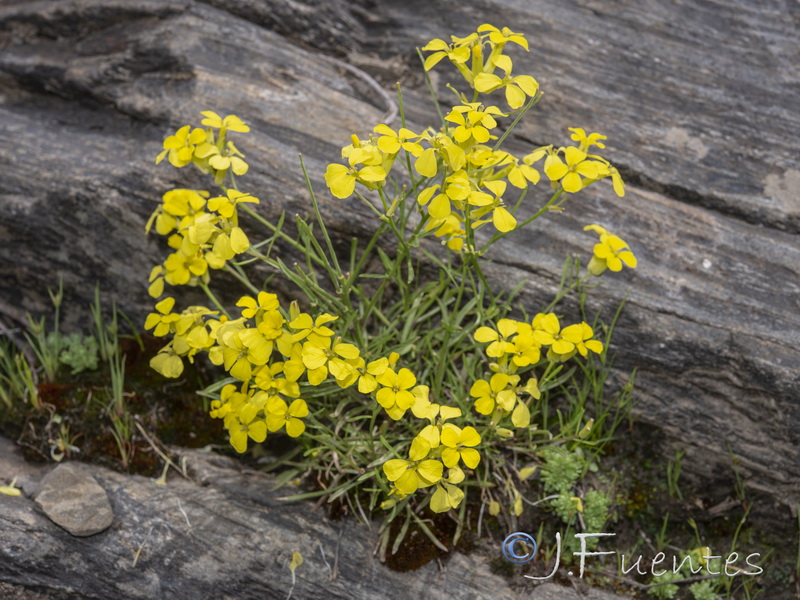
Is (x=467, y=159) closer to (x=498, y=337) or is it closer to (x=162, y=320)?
(x=498, y=337)

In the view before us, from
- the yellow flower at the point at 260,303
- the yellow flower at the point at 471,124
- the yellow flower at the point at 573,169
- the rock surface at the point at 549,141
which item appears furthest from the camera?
the rock surface at the point at 549,141

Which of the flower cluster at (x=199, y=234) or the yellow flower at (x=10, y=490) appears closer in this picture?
the flower cluster at (x=199, y=234)

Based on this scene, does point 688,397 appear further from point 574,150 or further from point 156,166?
point 156,166

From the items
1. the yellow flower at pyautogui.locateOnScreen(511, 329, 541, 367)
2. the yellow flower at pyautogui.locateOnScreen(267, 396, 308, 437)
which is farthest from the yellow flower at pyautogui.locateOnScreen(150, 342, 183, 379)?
the yellow flower at pyautogui.locateOnScreen(511, 329, 541, 367)

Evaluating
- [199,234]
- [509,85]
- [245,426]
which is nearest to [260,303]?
[199,234]

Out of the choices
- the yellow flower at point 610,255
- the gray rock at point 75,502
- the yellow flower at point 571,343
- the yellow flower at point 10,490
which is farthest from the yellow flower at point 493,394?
the yellow flower at point 10,490

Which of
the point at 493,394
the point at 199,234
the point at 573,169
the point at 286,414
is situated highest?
the point at 573,169

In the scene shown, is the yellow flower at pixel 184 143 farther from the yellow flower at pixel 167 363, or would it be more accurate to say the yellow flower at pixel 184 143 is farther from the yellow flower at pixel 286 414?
the yellow flower at pixel 286 414
